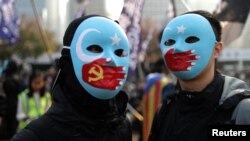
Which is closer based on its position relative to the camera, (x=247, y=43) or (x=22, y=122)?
(x=247, y=43)

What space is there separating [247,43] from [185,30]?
7.70ft

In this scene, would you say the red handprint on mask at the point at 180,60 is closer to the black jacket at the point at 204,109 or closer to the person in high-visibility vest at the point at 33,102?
the black jacket at the point at 204,109

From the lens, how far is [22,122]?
6.86m

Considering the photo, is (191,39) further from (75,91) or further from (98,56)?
(75,91)

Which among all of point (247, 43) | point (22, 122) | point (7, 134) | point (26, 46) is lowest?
point (26, 46)

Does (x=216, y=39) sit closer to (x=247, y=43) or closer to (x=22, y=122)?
(x=247, y=43)

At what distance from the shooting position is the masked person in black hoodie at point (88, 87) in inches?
101

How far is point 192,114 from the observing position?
2.83 meters

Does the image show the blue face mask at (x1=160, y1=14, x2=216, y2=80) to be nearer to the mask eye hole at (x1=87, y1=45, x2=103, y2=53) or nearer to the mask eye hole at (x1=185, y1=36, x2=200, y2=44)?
the mask eye hole at (x1=185, y1=36, x2=200, y2=44)

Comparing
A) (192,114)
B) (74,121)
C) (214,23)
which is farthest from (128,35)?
(74,121)

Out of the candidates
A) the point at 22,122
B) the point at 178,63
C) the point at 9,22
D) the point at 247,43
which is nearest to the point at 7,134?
the point at 22,122

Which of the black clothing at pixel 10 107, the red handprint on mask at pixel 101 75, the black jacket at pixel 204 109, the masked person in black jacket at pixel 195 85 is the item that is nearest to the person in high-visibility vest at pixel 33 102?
the black clothing at pixel 10 107

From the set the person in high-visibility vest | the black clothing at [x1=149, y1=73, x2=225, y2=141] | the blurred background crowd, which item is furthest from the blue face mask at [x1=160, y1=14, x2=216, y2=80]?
the person in high-visibility vest

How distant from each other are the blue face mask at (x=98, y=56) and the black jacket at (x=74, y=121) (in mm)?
74
